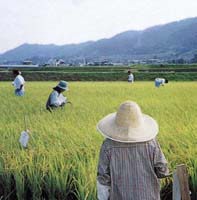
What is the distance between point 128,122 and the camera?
2.05m

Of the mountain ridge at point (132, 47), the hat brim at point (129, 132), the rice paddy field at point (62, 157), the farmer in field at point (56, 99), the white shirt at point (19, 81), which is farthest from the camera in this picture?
the mountain ridge at point (132, 47)

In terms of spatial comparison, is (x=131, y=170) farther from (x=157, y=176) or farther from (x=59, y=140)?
(x=59, y=140)

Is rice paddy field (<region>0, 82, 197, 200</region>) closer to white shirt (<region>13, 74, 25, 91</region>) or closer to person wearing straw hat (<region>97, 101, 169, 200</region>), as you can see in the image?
person wearing straw hat (<region>97, 101, 169, 200</region>)

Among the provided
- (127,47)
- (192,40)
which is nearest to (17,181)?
(192,40)

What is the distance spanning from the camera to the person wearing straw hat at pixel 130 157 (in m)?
2.04

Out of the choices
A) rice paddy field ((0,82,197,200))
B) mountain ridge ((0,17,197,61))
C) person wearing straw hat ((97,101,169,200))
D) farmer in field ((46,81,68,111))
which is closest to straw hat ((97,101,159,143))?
person wearing straw hat ((97,101,169,200))

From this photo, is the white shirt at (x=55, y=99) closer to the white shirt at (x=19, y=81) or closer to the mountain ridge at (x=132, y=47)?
the white shirt at (x=19, y=81)

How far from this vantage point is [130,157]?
2.04 meters

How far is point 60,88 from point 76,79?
17.5m

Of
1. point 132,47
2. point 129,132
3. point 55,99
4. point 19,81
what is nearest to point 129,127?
point 129,132

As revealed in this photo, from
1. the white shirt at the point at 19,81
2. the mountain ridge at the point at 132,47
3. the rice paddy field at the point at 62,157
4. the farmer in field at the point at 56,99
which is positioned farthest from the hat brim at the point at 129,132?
the mountain ridge at the point at 132,47

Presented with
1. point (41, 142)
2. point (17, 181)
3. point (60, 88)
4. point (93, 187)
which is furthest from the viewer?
point (60, 88)

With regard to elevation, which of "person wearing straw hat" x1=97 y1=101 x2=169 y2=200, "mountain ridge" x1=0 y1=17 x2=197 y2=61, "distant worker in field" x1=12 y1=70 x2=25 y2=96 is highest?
"person wearing straw hat" x1=97 y1=101 x2=169 y2=200

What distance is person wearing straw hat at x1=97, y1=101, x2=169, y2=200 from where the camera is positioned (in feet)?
6.69
